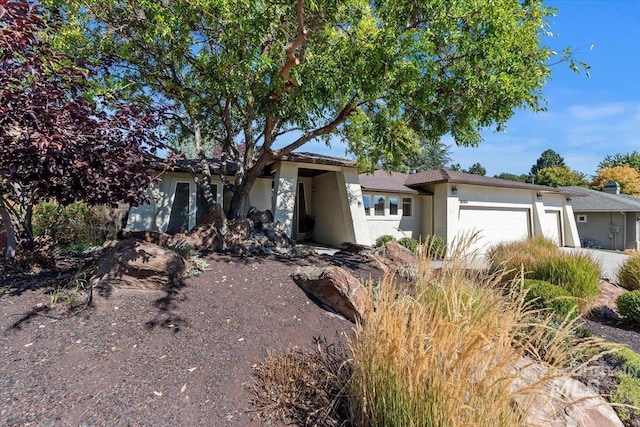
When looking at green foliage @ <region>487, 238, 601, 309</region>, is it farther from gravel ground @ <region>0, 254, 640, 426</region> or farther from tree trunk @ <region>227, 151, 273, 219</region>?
tree trunk @ <region>227, 151, 273, 219</region>

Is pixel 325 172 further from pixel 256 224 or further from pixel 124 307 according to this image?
pixel 124 307

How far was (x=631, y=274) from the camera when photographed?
297 inches

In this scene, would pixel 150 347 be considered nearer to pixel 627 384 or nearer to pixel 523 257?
pixel 627 384

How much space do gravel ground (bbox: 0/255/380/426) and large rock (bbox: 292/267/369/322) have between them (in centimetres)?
19

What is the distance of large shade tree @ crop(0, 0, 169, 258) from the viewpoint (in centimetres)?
337

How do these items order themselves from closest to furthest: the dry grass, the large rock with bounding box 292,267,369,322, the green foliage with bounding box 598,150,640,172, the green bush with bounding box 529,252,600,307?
the dry grass
the large rock with bounding box 292,267,369,322
the green bush with bounding box 529,252,600,307
the green foliage with bounding box 598,150,640,172

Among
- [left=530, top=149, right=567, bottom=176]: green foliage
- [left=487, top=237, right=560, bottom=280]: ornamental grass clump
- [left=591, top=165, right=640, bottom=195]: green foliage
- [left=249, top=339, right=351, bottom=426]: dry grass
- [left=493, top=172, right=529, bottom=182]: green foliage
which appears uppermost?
[left=530, top=149, right=567, bottom=176]: green foliage

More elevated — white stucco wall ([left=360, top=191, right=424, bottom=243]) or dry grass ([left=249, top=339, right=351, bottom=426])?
white stucco wall ([left=360, top=191, right=424, bottom=243])

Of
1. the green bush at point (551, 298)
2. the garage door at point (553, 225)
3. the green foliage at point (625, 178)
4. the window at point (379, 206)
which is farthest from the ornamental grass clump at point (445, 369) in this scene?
the green foliage at point (625, 178)

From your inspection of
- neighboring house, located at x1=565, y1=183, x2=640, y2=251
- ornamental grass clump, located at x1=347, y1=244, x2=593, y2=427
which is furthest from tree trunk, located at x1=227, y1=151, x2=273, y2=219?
neighboring house, located at x1=565, y1=183, x2=640, y2=251

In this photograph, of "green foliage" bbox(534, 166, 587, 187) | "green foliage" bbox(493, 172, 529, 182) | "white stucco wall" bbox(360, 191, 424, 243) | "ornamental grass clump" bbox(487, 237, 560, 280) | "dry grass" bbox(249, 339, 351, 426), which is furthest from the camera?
"green foliage" bbox(493, 172, 529, 182)

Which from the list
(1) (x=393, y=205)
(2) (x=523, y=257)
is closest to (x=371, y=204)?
(1) (x=393, y=205)

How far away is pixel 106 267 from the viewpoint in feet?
14.8

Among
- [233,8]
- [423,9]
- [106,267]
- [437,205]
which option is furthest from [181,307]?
[437,205]
